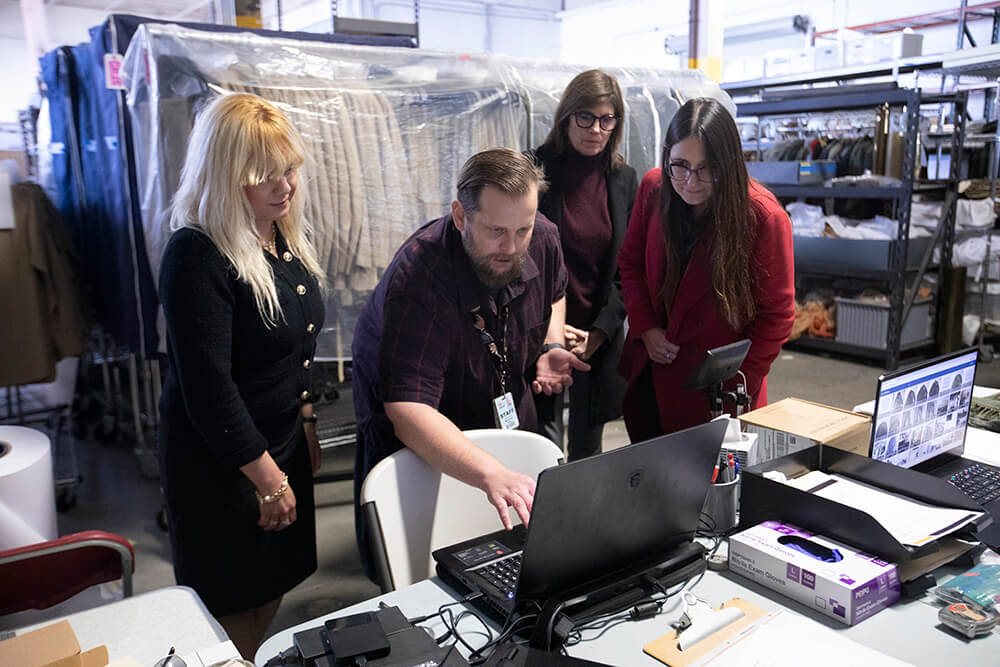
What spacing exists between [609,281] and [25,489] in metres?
1.85

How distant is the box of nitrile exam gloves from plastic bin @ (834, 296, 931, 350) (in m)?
4.30

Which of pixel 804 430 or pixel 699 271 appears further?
pixel 699 271

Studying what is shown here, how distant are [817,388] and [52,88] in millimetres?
4535

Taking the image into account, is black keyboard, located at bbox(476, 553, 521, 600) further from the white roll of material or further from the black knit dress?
the white roll of material

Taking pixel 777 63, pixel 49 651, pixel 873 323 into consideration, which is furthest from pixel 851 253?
pixel 49 651

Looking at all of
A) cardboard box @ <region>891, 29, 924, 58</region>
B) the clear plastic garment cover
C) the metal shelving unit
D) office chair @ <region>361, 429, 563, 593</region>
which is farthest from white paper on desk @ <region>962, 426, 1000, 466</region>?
cardboard box @ <region>891, 29, 924, 58</region>

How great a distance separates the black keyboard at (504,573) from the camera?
3.93 feet

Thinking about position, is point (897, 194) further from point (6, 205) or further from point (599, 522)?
point (6, 205)

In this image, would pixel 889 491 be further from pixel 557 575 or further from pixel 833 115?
pixel 833 115

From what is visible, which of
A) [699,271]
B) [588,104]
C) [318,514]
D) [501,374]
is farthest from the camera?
[318,514]

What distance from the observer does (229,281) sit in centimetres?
150

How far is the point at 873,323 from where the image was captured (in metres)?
5.15

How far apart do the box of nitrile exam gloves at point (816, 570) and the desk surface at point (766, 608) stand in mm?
17

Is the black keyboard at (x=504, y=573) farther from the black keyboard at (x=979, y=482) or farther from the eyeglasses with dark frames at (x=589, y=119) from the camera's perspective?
the eyeglasses with dark frames at (x=589, y=119)
